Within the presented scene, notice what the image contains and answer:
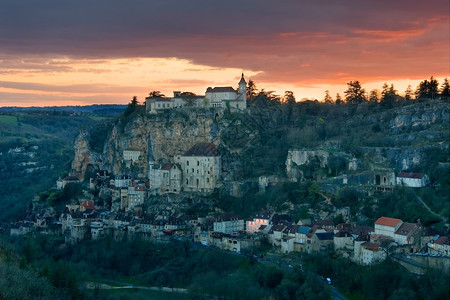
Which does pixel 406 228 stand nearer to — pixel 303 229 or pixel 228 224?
pixel 303 229

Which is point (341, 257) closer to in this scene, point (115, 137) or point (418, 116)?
point (418, 116)

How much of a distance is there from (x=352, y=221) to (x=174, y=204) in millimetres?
20695

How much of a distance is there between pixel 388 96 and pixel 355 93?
8.87 metres

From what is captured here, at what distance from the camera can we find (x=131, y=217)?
2990 inches

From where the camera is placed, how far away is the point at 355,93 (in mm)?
90062

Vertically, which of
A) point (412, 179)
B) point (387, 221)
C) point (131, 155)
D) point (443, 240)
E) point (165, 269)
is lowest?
point (165, 269)

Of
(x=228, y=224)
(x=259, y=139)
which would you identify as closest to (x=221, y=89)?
(x=259, y=139)

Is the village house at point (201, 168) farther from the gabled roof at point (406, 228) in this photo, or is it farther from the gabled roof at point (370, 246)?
the gabled roof at point (406, 228)

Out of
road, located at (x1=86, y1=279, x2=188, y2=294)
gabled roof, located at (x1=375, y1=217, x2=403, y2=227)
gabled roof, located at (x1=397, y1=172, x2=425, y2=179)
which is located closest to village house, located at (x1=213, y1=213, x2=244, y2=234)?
road, located at (x1=86, y1=279, x2=188, y2=294)

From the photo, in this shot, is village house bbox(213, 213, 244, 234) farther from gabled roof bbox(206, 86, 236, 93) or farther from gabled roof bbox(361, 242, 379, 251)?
gabled roof bbox(206, 86, 236, 93)

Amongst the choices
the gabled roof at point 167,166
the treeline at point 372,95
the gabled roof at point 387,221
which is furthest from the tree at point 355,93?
the gabled roof at point 387,221

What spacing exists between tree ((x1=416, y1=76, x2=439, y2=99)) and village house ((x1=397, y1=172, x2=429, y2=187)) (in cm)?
1807

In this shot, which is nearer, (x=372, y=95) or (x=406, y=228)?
(x=406, y=228)

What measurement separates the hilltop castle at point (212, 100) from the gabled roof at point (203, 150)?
652cm
